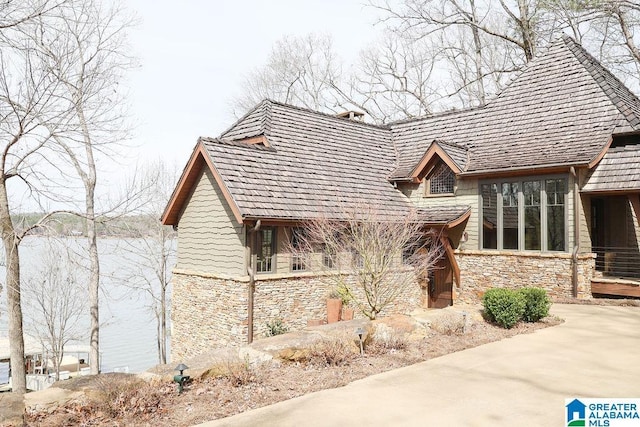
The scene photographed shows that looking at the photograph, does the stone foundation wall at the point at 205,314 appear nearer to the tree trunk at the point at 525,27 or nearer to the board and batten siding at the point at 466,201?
the board and batten siding at the point at 466,201

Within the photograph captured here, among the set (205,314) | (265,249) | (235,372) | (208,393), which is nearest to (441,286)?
(265,249)

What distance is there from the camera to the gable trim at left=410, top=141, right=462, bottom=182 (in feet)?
52.2

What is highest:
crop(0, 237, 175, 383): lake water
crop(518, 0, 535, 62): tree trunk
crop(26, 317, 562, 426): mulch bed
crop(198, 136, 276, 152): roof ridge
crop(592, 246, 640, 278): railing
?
crop(518, 0, 535, 62): tree trunk

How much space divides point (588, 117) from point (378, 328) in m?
10.8

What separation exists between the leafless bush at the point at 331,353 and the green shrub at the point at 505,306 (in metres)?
3.96

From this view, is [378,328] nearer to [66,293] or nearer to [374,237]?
[374,237]

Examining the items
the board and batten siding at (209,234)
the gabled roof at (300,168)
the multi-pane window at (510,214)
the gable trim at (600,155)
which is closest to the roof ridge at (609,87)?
the gable trim at (600,155)

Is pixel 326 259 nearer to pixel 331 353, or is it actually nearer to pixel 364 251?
pixel 364 251

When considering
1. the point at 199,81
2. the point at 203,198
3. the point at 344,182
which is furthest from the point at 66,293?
the point at 344,182

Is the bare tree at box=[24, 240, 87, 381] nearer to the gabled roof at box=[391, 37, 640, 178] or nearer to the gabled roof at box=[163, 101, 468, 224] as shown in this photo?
the gabled roof at box=[163, 101, 468, 224]

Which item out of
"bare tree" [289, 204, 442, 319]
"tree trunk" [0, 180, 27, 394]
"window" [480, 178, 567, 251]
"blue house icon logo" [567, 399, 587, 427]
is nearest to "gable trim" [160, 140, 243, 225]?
"bare tree" [289, 204, 442, 319]

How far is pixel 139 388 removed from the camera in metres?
6.13

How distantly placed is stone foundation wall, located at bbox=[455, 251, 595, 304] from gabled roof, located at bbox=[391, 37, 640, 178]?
2.84 meters

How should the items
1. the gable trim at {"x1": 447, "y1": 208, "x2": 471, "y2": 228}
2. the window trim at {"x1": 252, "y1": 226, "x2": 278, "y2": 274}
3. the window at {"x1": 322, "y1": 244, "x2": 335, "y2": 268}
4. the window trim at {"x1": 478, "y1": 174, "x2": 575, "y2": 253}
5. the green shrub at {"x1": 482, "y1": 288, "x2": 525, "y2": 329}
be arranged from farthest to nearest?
the gable trim at {"x1": 447, "y1": 208, "x2": 471, "y2": 228} < the window at {"x1": 322, "y1": 244, "x2": 335, "y2": 268} < the window trim at {"x1": 478, "y1": 174, "x2": 575, "y2": 253} < the window trim at {"x1": 252, "y1": 226, "x2": 278, "y2": 274} < the green shrub at {"x1": 482, "y1": 288, "x2": 525, "y2": 329}
